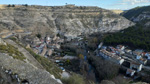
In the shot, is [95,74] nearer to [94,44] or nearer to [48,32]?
[94,44]

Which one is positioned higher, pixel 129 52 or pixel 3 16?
pixel 3 16

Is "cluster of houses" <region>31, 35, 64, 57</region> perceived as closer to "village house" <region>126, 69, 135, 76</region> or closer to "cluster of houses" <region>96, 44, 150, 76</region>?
"cluster of houses" <region>96, 44, 150, 76</region>

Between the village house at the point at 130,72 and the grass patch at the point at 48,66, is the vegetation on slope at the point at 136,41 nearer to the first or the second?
the village house at the point at 130,72

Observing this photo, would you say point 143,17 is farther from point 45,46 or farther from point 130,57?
point 45,46

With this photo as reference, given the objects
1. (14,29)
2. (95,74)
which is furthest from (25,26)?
(95,74)

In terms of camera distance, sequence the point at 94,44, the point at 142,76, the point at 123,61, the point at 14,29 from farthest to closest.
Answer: the point at 14,29 < the point at 94,44 < the point at 123,61 < the point at 142,76

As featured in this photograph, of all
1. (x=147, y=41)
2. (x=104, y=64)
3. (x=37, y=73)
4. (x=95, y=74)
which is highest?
(x=37, y=73)

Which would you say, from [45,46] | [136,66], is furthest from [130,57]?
[45,46]

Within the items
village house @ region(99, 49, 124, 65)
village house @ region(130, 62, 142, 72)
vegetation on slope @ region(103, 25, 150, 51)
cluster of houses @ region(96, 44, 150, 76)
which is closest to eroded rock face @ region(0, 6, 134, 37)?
vegetation on slope @ region(103, 25, 150, 51)
